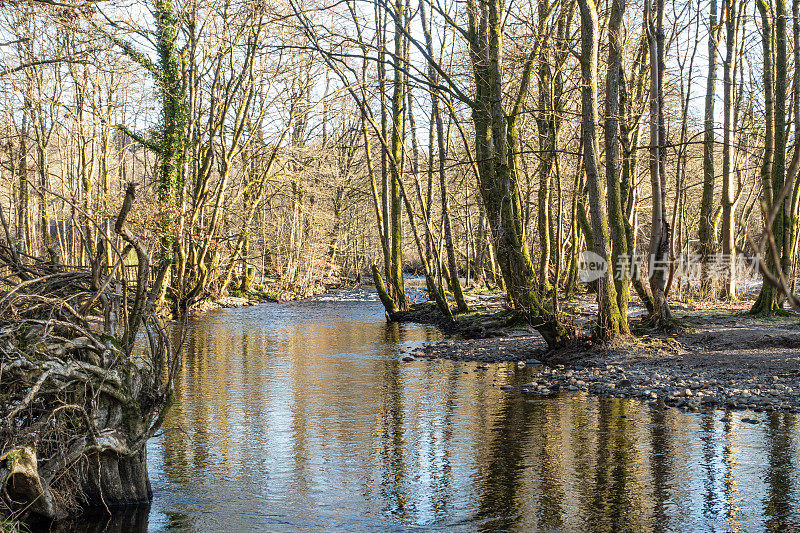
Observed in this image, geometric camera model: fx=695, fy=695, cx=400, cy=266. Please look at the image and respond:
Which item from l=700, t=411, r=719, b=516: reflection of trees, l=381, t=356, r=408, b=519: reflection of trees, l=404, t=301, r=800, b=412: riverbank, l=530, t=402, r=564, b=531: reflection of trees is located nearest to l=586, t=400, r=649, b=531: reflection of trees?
l=530, t=402, r=564, b=531: reflection of trees

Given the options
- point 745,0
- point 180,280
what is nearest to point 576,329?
point 745,0

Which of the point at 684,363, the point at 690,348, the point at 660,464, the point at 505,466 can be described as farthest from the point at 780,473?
the point at 690,348

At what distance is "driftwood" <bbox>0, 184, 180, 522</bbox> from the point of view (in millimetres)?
5852

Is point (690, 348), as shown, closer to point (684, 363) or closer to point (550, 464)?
point (684, 363)

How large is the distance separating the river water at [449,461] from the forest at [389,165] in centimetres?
124

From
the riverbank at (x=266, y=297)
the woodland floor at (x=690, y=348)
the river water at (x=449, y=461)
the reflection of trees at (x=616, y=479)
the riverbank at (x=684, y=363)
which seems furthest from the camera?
the riverbank at (x=266, y=297)

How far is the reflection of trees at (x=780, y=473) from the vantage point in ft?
20.6

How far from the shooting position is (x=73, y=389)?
627 centimetres

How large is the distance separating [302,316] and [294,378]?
42.2ft

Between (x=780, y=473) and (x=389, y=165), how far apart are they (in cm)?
2103

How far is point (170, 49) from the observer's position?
955 inches

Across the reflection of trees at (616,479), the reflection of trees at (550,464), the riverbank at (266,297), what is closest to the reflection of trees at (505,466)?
the reflection of trees at (550,464)

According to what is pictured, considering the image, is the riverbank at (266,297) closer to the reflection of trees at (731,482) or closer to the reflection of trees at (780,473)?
the reflection of trees at (731,482)

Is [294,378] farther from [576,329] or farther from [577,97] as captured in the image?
[577,97]
